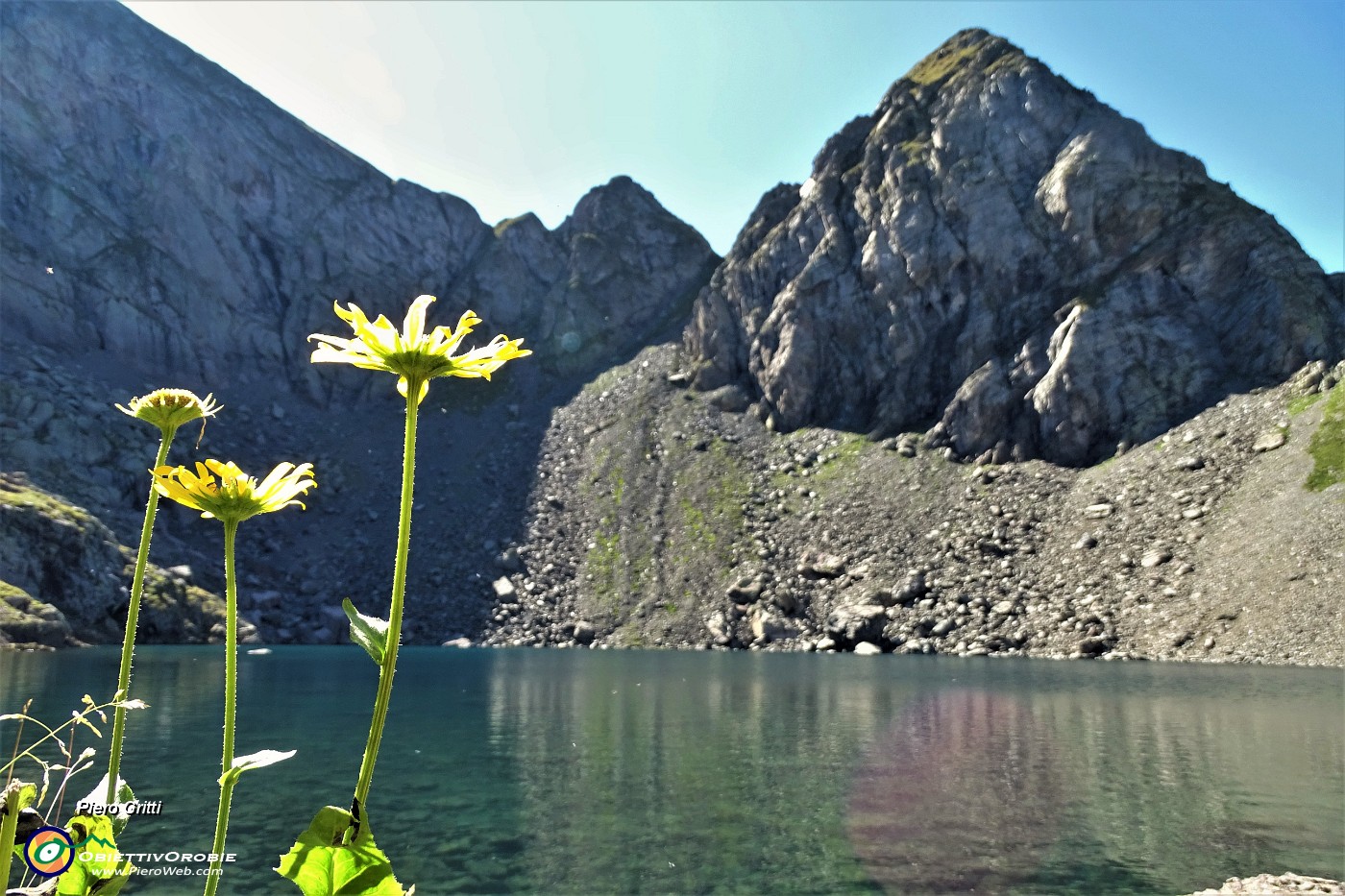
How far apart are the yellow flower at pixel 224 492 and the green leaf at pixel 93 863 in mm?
1025

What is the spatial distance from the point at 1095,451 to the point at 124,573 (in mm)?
100938

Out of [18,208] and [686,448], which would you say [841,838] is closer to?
[686,448]

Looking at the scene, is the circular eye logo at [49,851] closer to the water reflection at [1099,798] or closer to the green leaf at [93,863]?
the green leaf at [93,863]

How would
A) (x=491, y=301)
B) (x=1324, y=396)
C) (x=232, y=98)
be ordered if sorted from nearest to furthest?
1. (x=1324, y=396)
2. (x=232, y=98)
3. (x=491, y=301)

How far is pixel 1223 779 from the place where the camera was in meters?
25.2

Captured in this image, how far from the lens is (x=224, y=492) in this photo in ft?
10.1

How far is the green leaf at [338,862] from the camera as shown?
2000 mm

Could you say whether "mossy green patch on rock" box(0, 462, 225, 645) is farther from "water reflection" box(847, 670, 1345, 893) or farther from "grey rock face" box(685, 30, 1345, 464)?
"grey rock face" box(685, 30, 1345, 464)

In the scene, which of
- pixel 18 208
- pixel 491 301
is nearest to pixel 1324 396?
pixel 491 301

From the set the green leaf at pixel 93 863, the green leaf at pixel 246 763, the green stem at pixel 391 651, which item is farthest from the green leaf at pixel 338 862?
the green leaf at pixel 93 863

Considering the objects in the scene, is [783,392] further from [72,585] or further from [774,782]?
[774,782]

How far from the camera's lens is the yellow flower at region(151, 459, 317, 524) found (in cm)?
300

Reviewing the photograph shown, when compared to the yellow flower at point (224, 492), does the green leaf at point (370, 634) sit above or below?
below

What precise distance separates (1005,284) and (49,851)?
11281 cm
